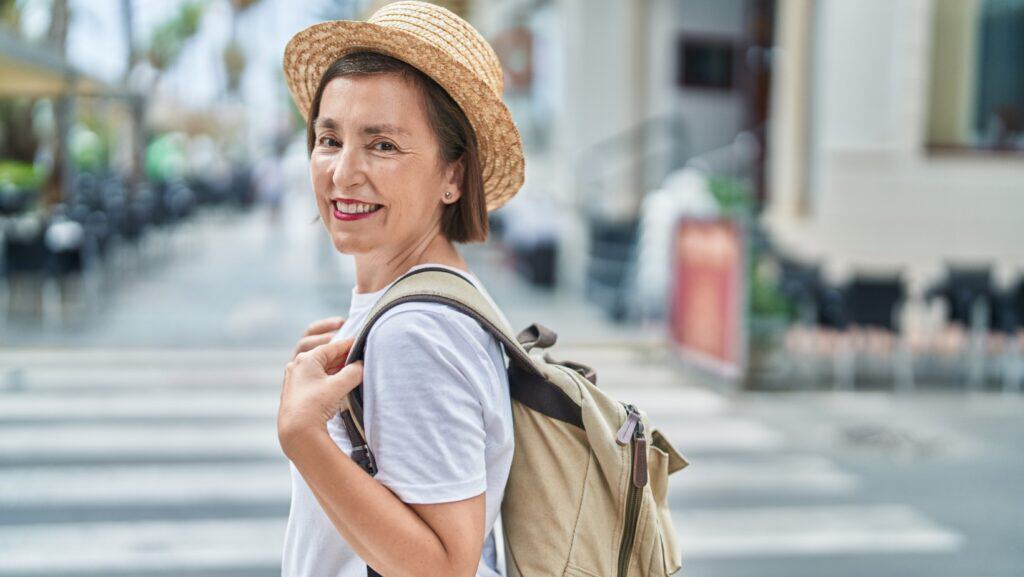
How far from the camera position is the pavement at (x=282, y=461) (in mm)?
5352

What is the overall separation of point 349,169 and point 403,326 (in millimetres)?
282

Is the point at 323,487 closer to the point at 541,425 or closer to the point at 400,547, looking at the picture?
the point at 400,547

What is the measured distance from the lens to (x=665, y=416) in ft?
26.9

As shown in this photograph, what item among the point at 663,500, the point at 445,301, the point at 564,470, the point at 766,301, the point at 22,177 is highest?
the point at 445,301

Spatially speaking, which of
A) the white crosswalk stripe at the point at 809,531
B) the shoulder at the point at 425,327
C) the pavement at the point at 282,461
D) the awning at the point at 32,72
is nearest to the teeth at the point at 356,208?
the shoulder at the point at 425,327

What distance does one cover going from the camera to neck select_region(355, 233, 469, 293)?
1621mm

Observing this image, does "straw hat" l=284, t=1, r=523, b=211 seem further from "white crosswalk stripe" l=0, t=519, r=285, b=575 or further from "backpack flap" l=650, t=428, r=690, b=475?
"white crosswalk stripe" l=0, t=519, r=285, b=575

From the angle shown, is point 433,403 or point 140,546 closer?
point 433,403

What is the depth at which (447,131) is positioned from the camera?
5.21 feet

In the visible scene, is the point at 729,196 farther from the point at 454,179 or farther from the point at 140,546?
the point at 454,179

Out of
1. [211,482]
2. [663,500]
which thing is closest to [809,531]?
[211,482]

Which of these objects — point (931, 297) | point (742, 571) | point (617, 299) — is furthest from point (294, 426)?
point (617, 299)

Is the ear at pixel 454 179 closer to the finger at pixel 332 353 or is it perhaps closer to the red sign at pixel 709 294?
the finger at pixel 332 353

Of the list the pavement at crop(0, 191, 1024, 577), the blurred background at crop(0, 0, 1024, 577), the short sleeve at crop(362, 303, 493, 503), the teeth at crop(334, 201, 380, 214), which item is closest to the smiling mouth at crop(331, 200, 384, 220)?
the teeth at crop(334, 201, 380, 214)
